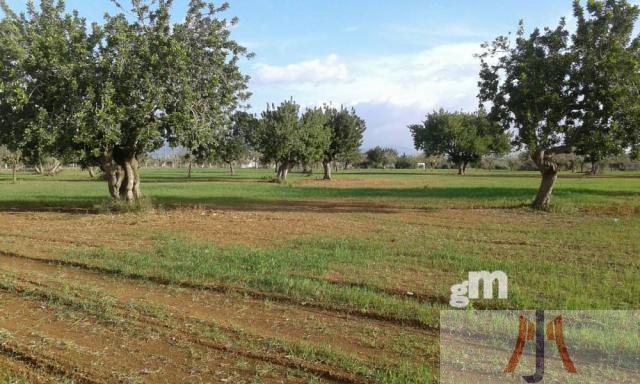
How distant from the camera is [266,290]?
8555 mm

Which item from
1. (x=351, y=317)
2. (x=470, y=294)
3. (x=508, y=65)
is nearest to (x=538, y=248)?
(x=470, y=294)

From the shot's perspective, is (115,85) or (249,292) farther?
(115,85)

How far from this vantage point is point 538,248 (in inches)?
512

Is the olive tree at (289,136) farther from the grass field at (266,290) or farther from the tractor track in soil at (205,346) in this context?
the tractor track in soil at (205,346)

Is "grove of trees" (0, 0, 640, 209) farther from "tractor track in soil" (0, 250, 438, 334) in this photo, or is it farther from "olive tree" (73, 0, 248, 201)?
"tractor track in soil" (0, 250, 438, 334)

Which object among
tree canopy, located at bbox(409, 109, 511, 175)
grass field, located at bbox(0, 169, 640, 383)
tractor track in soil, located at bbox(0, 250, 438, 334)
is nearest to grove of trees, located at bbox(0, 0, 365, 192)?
grass field, located at bbox(0, 169, 640, 383)

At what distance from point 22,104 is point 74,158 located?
291 centimetres

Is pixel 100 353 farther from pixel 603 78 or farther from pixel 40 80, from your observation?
pixel 603 78

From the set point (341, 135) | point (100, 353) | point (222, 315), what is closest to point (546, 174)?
point (222, 315)

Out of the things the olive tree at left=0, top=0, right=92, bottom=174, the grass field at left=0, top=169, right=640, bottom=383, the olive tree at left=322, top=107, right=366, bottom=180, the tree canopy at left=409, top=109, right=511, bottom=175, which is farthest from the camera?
the tree canopy at left=409, top=109, right=511, bottom=175

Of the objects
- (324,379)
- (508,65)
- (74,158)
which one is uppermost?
(508,65)

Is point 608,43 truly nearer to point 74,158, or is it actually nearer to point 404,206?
point 404,206

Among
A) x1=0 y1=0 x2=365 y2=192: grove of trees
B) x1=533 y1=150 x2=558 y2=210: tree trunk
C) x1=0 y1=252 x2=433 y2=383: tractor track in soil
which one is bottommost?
x1=0 y1=252 x2=433 y2=383: tractor track in soil

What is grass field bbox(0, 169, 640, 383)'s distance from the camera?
216 inches
